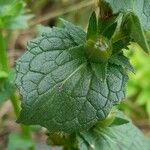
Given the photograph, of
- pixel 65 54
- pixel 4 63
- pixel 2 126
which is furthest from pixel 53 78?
pixel 2 126

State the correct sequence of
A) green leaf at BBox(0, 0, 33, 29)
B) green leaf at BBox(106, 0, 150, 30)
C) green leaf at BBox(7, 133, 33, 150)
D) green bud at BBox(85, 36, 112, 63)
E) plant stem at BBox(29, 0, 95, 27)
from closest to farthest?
1. green leaf at BBox(106, 0, 150, 30)
2. green bud at BBox(85, 36, 112, 63)
3. green leaf at BBox(0, 0, 33, 29)
4. green leaf at BBox(7, 133, 33, 150)
5. plant stem at BBox(29, 0, 95, 27)

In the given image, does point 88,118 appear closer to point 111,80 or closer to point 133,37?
point 111,80

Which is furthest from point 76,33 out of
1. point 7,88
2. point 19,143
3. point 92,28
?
point 19,143

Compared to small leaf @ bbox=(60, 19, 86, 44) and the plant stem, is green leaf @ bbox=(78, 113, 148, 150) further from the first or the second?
the plant stem

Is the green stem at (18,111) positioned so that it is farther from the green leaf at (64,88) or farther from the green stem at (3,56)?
the green leaf at (64,88)

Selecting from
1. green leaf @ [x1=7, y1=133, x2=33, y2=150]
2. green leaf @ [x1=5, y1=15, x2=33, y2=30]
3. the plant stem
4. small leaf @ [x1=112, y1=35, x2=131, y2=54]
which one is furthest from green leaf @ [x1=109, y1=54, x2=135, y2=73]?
the plant stem

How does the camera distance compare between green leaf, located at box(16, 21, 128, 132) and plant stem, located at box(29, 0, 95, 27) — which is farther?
plant stem, located at box(29, 0, 95, 27)
